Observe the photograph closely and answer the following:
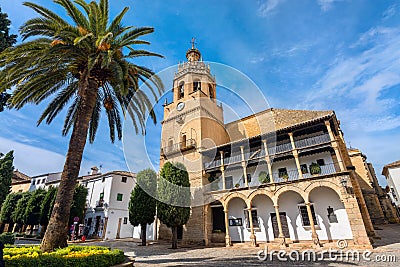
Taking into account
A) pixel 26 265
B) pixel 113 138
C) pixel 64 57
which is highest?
pixel 64 57

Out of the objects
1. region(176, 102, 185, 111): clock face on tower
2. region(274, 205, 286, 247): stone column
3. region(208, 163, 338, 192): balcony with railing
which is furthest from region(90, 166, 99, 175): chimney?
region(274, 205, 286, 247): stone column

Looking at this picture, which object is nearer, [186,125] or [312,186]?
[312,186]

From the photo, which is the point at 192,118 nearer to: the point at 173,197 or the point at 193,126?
the point at 193,126

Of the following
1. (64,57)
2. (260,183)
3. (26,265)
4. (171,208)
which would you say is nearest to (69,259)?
(26,265)

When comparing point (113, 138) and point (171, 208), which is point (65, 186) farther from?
point (171, 208)

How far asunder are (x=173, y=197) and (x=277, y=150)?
10.1m

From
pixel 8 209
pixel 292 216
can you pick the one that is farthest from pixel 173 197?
pixel 8 209

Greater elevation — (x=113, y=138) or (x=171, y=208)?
(x=113, y=138)

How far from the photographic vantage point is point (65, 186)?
838 centimetres

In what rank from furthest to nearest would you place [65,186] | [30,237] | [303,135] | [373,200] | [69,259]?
[373,200]
[30,237]
[303,135]
[65,186]
[69,259]

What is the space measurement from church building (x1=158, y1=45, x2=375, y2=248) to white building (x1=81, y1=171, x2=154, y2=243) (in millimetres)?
8056

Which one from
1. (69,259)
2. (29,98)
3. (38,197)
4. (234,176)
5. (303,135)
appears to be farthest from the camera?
(38,197)

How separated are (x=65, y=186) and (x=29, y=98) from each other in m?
5.31

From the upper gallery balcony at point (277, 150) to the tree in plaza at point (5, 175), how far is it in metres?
23.8
